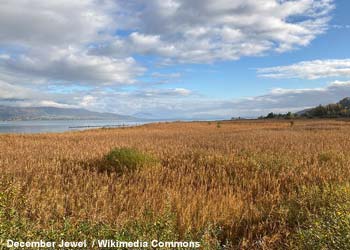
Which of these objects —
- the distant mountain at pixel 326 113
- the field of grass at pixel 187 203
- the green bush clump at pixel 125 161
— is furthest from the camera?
the distant mountain at pixel 326 113

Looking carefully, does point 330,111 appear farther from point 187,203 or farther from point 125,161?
point 187,203

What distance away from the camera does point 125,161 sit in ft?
27.9

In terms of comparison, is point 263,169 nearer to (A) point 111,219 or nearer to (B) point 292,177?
(B) point 292,177

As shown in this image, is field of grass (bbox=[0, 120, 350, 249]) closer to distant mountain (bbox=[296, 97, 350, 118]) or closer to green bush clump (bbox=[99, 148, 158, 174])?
green bush clump (bbox=[99, 148, 158, 174])

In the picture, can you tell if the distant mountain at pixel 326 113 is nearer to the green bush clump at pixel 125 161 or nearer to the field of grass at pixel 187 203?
the field of grass at pixel 187 203

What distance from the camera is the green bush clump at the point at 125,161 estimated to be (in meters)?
8.30

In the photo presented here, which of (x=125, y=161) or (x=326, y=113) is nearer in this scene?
(x=125, y=161)

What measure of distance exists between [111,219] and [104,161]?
4.77 metres

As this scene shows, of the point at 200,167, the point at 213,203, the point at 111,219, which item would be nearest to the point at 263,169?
the point at 200,167

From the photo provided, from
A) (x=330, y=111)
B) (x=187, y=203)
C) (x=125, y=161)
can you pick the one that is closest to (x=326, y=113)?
(x=330, y=111)

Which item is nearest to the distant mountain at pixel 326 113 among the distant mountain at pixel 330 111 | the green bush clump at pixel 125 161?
the distant mountain at pixel 330 111

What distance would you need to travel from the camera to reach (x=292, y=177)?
7.48 metres

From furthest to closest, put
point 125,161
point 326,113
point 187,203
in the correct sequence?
point 326,113
point 125,161
point 187,203

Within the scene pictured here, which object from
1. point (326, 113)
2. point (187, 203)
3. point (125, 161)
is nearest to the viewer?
point (187, 203)
